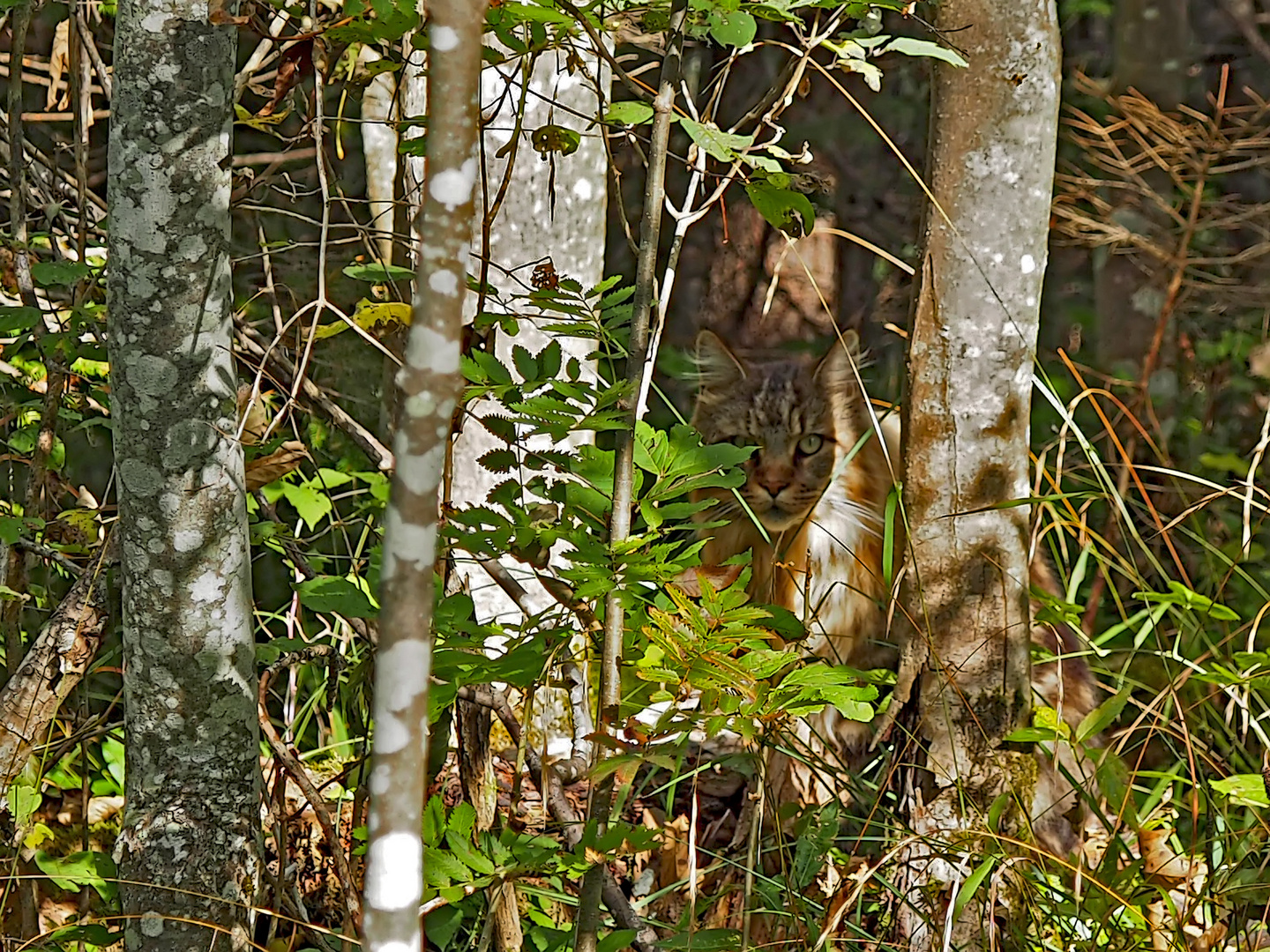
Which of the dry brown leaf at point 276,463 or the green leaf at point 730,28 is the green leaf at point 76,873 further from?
the green leaf at point 730,28

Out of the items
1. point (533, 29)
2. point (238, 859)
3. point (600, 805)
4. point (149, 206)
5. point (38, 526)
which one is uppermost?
point (533, 29)

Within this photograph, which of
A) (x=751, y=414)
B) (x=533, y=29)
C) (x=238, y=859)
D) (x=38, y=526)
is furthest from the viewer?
(x=751, y=414)

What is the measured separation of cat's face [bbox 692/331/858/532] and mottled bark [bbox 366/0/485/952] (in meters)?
2.02

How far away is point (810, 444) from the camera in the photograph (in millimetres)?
3178

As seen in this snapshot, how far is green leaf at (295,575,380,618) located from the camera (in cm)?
169

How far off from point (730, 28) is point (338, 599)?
953mm

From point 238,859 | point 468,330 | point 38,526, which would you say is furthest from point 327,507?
point 468,330

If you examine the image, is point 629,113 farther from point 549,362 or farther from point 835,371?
point 835,371

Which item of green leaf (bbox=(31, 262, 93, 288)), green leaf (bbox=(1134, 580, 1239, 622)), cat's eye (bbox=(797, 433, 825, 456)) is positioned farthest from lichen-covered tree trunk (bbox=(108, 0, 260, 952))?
green leaf (bbox=(1134, 580, 1239, 622))

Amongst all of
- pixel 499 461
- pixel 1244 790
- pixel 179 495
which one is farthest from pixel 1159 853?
pixel 179 495

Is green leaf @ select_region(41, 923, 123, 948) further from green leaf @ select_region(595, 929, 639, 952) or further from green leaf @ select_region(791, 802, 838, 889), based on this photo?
green leaf @ select_region(791, 802, 838, 889)

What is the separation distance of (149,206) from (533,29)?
28.7 inches

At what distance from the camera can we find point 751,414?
3.20 metres

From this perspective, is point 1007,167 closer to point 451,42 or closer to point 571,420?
point 571,420
